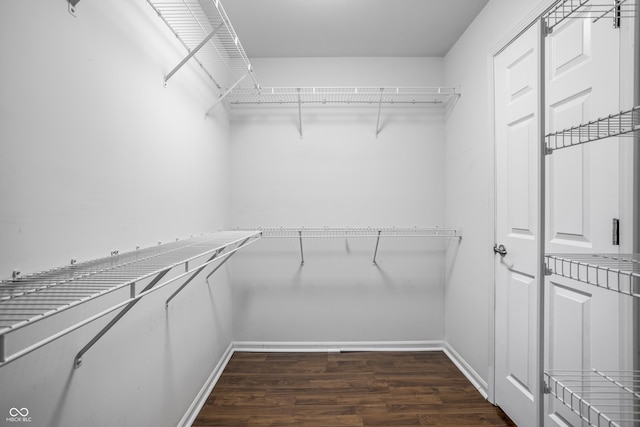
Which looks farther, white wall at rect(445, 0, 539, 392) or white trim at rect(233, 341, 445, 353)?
white trim at rect(233, 341, 445, 353)

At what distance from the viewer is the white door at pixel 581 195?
3.97ft

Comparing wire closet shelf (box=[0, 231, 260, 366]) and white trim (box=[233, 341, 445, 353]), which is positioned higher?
wire closet shelf (box=[0, 231, 260, 366])

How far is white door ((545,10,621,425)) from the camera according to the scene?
1209 mm

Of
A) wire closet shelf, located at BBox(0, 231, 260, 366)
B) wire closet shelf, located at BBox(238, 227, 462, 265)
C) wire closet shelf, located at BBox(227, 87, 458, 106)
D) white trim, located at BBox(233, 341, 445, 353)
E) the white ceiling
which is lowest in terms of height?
white trim, located at BBox(233, 341, 445, 353)

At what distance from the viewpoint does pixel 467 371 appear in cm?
230

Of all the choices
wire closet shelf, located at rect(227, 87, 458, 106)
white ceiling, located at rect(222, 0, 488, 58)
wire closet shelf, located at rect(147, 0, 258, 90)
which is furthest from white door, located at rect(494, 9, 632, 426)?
wire closet shelf, located at rect(147, 0, 258, 90)

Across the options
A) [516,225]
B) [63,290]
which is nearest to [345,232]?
[516,225]

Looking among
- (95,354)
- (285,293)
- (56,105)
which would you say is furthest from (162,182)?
(285,293)

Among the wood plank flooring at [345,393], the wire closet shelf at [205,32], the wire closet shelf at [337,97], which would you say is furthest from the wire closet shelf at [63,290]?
the wire closet shelf at [337,97]

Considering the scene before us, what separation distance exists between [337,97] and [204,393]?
243 centimetres

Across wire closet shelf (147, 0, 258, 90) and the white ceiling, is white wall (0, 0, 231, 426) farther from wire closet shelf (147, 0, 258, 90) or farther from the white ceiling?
the white ceiling

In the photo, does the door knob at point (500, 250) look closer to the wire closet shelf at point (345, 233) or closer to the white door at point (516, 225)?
the white door at point (516, 225)

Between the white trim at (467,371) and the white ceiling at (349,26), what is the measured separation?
2.51 m

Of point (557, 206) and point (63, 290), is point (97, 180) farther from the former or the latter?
point (557, 206)
